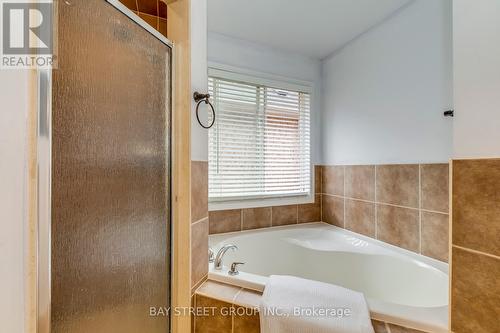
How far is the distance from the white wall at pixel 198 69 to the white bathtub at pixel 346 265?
2.26 feet

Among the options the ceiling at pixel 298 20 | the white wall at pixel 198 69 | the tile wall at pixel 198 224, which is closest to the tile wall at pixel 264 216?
the tile wall at pixel 198 224

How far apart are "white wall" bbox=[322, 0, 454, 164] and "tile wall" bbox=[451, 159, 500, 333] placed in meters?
0.85

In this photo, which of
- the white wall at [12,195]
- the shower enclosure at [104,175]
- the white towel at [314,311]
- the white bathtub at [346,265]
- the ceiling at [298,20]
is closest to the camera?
the white wall at [12,195]

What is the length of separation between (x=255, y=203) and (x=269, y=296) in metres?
1.09

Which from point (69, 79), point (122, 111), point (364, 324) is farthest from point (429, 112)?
point (69, 79)

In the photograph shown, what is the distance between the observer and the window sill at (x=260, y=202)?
194 centimetres

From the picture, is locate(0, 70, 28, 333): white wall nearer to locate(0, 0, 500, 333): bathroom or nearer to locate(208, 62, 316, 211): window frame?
locate(0, 0, 500, 333): bathroom

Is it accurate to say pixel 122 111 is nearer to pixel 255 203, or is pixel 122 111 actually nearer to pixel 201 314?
pixel 201 314

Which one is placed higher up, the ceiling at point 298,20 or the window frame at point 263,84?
the ceiling at point 298,20

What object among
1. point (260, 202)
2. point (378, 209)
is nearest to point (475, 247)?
point (378, 209)

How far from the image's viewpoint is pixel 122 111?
A: 78 cm

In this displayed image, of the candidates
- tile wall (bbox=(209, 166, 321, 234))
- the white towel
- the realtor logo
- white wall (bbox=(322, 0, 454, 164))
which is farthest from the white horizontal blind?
the realtor logo

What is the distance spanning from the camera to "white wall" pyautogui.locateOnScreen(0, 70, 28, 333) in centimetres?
45

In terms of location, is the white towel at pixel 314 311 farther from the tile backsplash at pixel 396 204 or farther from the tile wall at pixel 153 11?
the tile wall at pixel 153 11
